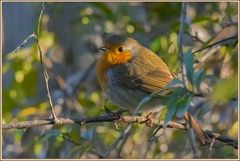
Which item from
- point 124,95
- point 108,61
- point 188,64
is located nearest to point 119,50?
point 108,61

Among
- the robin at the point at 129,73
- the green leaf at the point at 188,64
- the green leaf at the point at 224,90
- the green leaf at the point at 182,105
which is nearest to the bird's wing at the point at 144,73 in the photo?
the robin at the point at 129,73

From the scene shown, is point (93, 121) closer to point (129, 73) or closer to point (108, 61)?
point (129, 73)

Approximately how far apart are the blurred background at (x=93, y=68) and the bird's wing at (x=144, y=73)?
4.6 inches

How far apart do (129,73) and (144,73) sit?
0.39 feet

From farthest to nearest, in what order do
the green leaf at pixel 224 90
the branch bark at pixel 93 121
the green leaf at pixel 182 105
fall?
the branch bark at pixel 93 121 < the green leaf at pixel 182 105 < the green leaf at pixel 224 90

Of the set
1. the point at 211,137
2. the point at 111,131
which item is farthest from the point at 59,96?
the point at 211,137

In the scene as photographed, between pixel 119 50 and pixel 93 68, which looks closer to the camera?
pixel 119 50

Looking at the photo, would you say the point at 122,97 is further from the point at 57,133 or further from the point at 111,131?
the point at 111,131

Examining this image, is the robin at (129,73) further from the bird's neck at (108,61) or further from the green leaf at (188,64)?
the green leaf at (188,64)

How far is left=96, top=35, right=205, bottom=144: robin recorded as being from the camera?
136 inches

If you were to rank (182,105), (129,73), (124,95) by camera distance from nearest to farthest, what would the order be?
(182,105) < (124,95) < (129,73)

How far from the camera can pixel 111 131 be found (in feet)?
14.2

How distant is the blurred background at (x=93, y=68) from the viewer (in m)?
3.64

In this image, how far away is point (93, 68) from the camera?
194 inches
